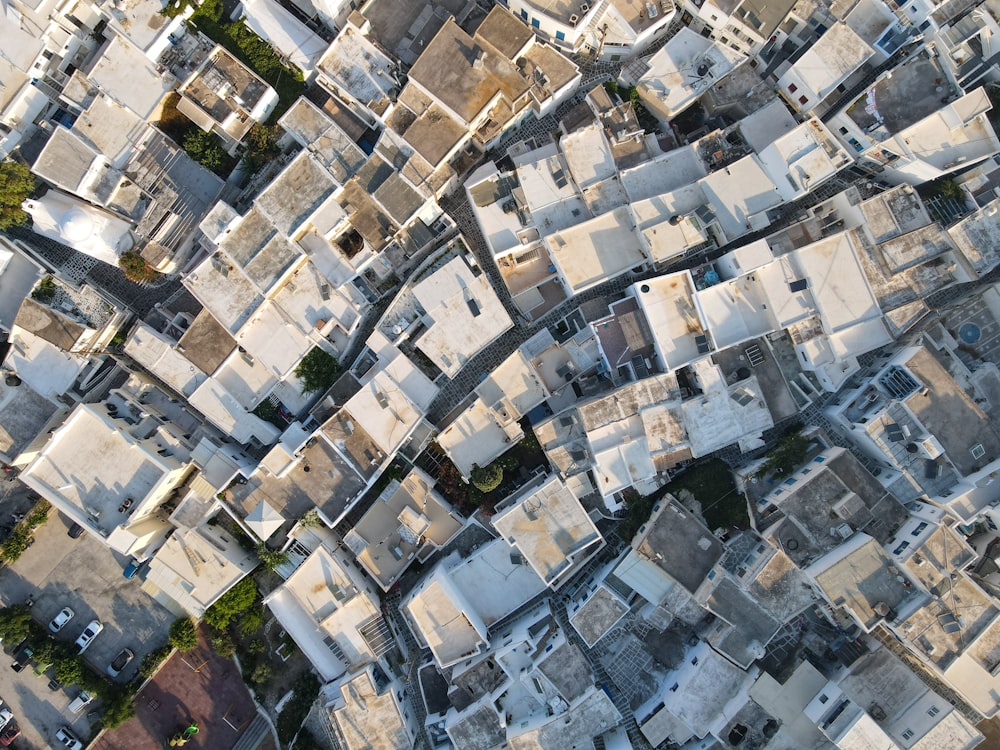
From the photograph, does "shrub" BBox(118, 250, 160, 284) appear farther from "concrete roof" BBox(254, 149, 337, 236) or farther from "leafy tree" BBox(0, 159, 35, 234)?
"concrete roof" BBox(254, 149, 337, 236)

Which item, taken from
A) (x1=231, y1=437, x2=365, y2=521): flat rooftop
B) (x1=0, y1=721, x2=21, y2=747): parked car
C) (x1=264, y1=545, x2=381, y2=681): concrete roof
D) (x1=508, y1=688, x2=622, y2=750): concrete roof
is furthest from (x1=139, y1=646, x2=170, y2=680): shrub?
(x1=508, y1=688, x2=622, y2=750): concrete roof

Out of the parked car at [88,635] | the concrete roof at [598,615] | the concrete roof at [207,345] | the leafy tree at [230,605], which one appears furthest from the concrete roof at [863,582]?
the parked car at [88,635]

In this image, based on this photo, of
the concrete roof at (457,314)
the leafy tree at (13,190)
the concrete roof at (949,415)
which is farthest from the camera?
the leafy tree at (13,190)

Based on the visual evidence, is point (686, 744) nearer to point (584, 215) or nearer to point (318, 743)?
point (318, 743)

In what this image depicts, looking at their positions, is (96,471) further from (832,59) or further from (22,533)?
(832,59)

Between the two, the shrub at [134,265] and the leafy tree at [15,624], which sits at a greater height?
the shrub at [134,265]

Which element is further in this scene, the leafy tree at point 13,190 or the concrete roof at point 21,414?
the concrete roof at point 21,414

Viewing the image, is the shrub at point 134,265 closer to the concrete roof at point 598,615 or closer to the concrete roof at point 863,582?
the concrete roof at point 598,615
